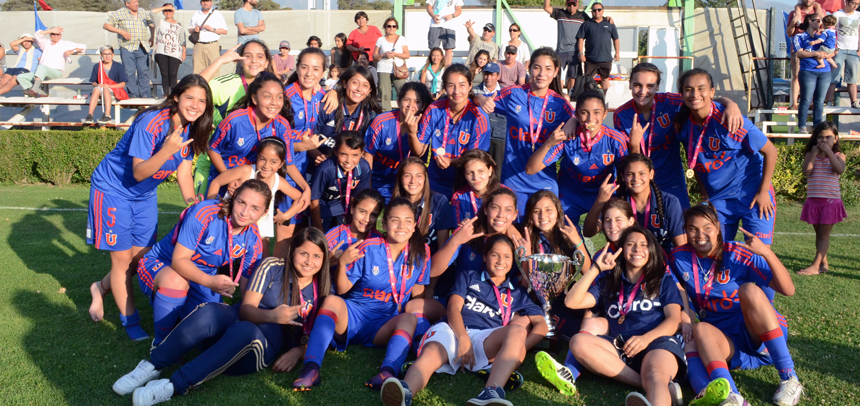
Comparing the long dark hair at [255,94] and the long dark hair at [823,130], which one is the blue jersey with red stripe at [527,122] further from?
the long dark hair at [823,130]

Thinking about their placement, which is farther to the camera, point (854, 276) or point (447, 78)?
point (854, 276)

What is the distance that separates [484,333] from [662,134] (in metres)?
2.17

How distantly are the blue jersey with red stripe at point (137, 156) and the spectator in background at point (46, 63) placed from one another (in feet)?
36.9

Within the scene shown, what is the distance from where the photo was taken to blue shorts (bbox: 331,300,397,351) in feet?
13.2

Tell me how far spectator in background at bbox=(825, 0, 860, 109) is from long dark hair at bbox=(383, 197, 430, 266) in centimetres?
1014

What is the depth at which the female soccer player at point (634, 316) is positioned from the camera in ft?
11.0

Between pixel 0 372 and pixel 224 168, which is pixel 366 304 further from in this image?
pixel 0 372

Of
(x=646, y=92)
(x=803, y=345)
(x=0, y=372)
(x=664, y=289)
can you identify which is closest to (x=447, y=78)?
(x=646, y=92)

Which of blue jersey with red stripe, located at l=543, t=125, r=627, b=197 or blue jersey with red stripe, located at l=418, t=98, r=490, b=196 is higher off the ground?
blue jersey with red stripe, located at l=418, t=98, r=490, b=196

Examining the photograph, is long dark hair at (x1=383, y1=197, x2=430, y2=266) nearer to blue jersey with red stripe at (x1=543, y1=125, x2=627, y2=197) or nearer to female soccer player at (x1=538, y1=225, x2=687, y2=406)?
female soccer player at (x1=538, y1=225, x2=687, y2=406)

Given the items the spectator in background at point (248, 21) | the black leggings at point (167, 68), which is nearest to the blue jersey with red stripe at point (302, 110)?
the spectator in background at point (248, 21)

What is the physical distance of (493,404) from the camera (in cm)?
309

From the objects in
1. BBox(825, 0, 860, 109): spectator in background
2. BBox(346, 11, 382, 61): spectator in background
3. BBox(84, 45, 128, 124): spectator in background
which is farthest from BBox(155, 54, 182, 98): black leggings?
BBox(825, 0, 860, 109): spectator in background

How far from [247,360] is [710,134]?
353cm
